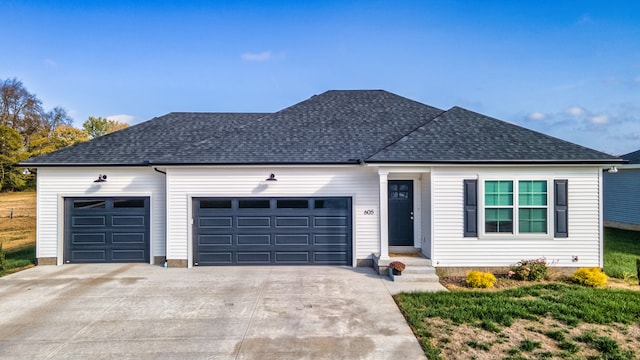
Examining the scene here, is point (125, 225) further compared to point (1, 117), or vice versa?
point (1, 117)

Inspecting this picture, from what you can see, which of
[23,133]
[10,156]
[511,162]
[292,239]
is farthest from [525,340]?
[23,133]

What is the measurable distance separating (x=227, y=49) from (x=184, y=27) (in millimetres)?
2031

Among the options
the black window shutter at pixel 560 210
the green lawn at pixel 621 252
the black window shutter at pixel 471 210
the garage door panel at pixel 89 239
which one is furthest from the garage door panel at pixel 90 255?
the green lawn at pixel 621 252

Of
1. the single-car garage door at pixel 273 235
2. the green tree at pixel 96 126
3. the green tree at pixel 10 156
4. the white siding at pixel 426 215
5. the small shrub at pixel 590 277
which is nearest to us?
the small shrub at pixel 590 277

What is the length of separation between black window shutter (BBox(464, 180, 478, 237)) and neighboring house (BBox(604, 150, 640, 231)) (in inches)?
475

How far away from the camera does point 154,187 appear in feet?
32.4

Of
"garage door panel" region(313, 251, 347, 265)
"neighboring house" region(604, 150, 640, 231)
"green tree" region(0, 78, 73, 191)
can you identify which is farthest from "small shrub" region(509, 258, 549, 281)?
"green tree" region(0, 78, 73, 191)

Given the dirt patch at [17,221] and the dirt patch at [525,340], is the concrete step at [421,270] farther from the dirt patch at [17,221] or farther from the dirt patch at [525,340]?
the dirt patch at [17,221]

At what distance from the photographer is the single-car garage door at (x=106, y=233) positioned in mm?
9852

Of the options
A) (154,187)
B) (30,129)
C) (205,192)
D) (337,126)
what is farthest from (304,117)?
(30,129)

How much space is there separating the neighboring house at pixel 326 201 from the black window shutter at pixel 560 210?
3 cm

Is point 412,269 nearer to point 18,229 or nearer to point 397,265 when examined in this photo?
point 397,265

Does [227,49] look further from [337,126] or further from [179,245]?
[179,245]

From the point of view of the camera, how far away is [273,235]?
959 centimetres
